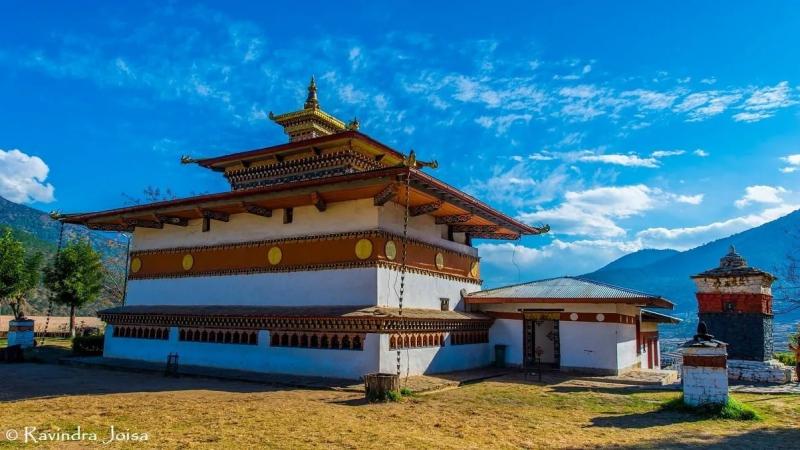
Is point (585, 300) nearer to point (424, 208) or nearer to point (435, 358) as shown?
point (435, 358)

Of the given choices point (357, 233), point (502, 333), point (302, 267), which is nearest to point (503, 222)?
point (502, 333)

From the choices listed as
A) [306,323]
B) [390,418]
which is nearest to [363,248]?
[306,323]

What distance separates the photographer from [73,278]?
103 ft

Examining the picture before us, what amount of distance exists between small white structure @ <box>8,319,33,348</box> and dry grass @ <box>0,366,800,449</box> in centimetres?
985

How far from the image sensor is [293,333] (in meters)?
14.8

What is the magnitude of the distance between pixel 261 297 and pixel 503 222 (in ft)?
26.8

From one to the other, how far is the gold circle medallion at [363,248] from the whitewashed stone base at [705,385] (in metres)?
7.76

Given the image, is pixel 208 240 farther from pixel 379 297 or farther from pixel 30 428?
pixel 30 428

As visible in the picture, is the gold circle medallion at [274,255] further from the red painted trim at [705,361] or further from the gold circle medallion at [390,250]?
the red painted trim at [705,361]

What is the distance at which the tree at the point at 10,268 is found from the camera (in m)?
30.1

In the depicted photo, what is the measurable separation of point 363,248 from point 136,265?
9.90 meters

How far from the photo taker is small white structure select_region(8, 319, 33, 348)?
20.1 m

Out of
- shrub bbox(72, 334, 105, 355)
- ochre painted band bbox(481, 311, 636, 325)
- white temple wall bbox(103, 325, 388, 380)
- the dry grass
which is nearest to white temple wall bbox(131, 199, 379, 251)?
white temple wall bbox(103, 325, 388, 380)

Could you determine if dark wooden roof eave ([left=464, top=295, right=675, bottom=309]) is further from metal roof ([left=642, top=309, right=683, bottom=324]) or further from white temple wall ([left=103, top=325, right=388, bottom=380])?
white temple wall ([left=103, top=325, right=388, bottom=380])
